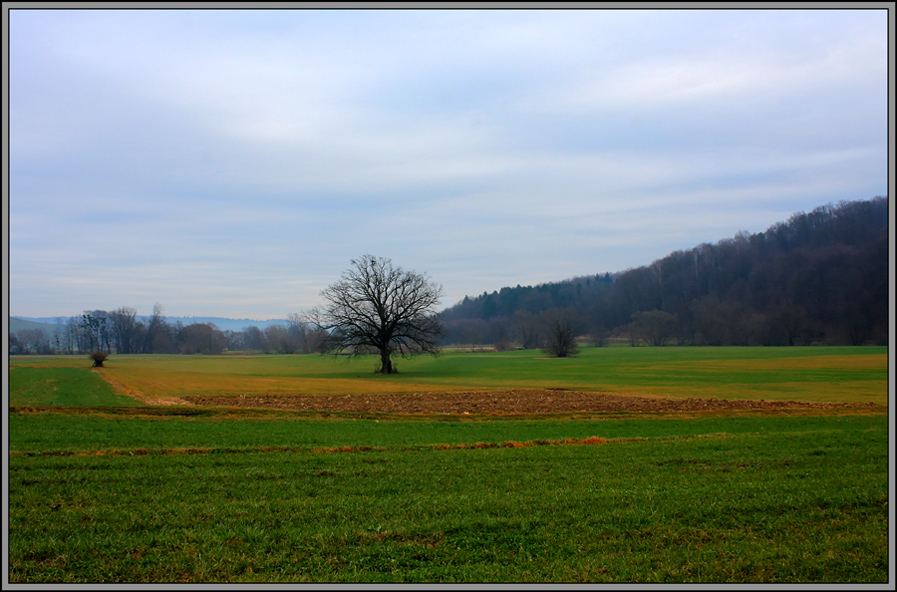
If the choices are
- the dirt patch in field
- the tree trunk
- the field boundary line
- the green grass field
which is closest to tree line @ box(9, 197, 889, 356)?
the tree trunk

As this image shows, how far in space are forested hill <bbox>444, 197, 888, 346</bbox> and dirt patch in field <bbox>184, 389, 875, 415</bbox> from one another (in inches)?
718

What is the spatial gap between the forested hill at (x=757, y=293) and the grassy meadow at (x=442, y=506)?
3671cm

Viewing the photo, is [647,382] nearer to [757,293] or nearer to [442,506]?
[442,506]

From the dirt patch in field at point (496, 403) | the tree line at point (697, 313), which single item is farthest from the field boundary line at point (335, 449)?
the tree line at point (697, 313)

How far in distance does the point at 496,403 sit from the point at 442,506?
23.5m

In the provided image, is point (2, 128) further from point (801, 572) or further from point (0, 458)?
point (801, 572)

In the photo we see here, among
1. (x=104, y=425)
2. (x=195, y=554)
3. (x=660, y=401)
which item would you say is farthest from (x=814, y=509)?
(x=660, y=401)

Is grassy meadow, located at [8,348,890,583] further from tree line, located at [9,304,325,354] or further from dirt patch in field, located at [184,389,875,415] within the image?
tree line, located at [9,304,325,354]

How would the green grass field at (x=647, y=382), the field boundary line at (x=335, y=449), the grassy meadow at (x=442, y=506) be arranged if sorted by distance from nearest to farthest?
the grassy meadow at (x=442, y=506) → the field boundary line at (x=335, y=449) → the green grass field at (x=647, y=382)

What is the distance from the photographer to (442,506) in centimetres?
836

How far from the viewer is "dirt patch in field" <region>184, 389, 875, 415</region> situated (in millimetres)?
27812

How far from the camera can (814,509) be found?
8156 mm

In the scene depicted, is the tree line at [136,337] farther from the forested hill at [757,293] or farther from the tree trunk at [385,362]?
the tree trunk at [385,362]

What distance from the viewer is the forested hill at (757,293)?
80188 millimetres
